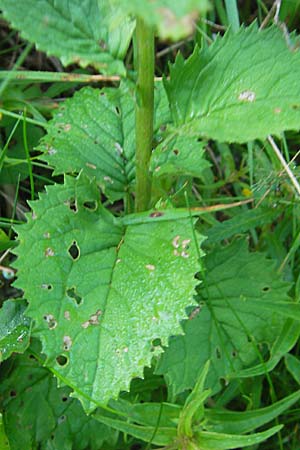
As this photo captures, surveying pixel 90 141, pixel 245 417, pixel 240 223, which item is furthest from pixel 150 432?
pixel 90 141

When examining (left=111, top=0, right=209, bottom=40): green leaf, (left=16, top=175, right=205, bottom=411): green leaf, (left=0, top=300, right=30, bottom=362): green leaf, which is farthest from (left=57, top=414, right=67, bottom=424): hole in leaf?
(left=111, top=0, right=209, bottom=40): green leaf

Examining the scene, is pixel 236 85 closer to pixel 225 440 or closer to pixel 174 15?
pixel 174 15

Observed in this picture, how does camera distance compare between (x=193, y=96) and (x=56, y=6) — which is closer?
(x=56, y=6)

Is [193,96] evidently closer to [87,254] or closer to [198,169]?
[198,169]

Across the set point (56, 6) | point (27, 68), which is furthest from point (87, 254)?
point (27, 68)

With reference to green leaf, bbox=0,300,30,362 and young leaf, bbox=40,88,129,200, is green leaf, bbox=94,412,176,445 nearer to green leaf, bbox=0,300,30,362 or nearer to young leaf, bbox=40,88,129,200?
green leaf, bbox=0,300,30,362
